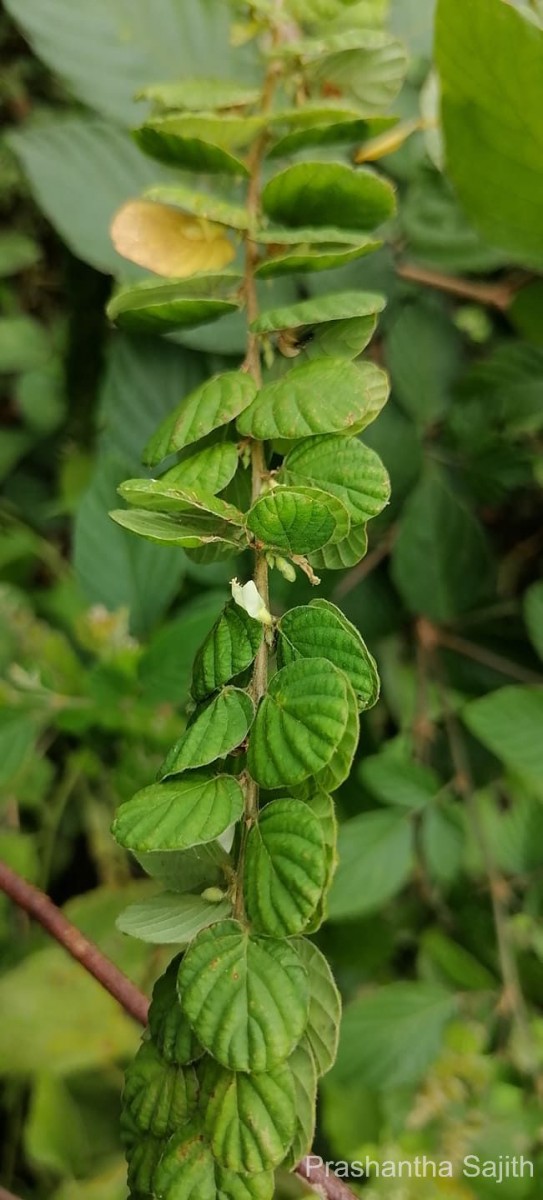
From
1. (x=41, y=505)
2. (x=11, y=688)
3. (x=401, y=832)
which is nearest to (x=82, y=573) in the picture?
(x=11, y=688)

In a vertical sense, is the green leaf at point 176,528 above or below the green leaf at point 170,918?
above

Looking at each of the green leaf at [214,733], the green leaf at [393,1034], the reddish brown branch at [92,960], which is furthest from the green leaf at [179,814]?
the green leaf at [393,1034]

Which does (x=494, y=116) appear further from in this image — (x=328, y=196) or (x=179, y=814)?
(x=179, y=814)

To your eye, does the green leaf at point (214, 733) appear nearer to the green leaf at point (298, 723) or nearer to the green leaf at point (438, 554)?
the green leaf at point (298, 723)

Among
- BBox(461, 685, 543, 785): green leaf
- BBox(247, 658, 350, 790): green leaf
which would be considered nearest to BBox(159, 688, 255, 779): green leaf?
BBox(247, 658, 350, 790): green leaf

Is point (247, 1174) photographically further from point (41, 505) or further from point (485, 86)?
point (41, 505)
